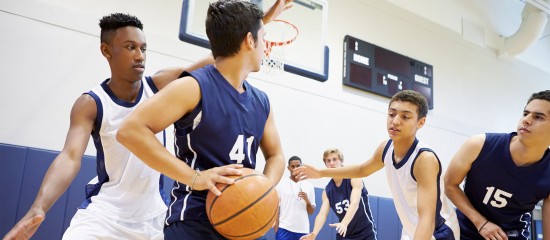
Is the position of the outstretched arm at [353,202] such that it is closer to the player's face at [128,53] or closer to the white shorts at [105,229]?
the white shorts at [105,229]

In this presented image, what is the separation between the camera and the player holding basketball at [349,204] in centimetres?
512

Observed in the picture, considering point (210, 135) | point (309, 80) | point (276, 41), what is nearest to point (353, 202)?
point (276, 41)

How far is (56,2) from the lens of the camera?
17.6 feet

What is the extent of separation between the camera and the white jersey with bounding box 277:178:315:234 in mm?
6078

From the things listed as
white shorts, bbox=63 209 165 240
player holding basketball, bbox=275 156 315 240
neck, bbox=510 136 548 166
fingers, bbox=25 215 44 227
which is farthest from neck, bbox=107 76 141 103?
player holding basketball, bbox=275 156 315 240

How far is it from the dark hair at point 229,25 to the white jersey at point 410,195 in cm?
166

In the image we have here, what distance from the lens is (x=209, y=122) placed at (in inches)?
64.7

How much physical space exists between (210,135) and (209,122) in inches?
1.9

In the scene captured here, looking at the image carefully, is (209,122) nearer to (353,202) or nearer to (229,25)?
(229,25)

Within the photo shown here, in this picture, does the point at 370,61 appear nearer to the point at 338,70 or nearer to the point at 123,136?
the point at 338,70

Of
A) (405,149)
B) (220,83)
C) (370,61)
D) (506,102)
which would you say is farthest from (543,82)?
(220,83)

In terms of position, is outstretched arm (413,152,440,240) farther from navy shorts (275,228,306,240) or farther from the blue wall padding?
the blue wall padding

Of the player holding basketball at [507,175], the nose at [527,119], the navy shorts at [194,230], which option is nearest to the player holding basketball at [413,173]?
the player holding basketball at [507,175]

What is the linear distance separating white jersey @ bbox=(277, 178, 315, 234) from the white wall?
77cm
